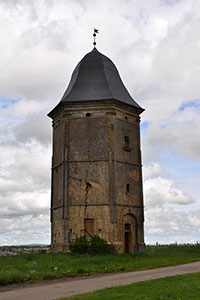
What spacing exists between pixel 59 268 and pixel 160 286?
6919 mm

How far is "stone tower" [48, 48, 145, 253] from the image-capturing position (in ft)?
83.0

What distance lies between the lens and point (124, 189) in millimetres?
26391

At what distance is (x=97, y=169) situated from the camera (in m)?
26.1

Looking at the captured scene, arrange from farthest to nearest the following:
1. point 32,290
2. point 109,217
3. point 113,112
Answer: point 113,112
point 109,217
point 32,290

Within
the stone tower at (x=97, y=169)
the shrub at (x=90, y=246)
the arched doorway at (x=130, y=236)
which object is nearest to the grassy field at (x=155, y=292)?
the shrub at (x=90, y=246)

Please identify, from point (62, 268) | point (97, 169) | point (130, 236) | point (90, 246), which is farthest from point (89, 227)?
point (62, 268)

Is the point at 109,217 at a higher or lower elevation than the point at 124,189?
lower

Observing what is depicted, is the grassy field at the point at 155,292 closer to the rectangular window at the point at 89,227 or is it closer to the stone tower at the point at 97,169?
the rectangular window at the point at 89,227

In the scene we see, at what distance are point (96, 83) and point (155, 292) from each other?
21558mm

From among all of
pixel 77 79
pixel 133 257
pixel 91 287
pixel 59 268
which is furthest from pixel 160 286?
pixel 77 79

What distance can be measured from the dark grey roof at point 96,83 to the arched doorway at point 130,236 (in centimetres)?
874

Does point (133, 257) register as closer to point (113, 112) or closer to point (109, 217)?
point (109, 217)

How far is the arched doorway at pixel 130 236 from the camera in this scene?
86.7 ft

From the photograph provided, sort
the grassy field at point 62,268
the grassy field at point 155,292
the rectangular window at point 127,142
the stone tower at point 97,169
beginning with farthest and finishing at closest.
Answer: the rectangular window at point 127,142
the stone tower at point 97,169
the grassy field at point 62,268
the grassy field at point 155,292
